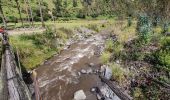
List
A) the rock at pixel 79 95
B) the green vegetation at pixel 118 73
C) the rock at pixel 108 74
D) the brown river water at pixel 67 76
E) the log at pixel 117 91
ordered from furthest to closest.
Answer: the rock at pixel 108 74 → the brown river water at pixel 67 76 → the green vegetation at pixel 118 73 → the rock at pixel 79 95 → the log at pixel 117 91

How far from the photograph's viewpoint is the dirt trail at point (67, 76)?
2223 cm

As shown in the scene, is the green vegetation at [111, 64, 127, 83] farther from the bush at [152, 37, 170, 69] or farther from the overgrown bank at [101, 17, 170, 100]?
the bush at [152, 37, 170, 69]

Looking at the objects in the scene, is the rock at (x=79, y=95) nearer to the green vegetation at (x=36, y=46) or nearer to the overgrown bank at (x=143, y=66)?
the overgrown bank at (x=143, y=66)

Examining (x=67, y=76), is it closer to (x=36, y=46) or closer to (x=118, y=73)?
(x=118, y=73)

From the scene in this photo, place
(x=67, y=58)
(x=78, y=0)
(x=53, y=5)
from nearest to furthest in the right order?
(x=67, y=58), (x=53, y=5), (x=78, y=0)

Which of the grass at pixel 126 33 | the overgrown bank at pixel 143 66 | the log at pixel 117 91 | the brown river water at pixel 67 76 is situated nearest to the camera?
the log at pixel 117 91

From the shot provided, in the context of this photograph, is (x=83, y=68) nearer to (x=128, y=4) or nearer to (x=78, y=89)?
(x=78, y=89)

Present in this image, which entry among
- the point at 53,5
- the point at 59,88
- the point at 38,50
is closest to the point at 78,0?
the point at 53,5

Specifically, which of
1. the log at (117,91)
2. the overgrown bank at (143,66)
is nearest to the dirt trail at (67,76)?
the log at (117,91)

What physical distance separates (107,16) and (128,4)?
70.7ft

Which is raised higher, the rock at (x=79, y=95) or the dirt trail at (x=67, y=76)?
the rock at (x=79, y=95)

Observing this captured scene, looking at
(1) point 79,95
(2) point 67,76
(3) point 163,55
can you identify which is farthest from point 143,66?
(2) point 67,76

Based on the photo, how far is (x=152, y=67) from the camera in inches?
823

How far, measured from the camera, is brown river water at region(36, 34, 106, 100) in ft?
72.5
